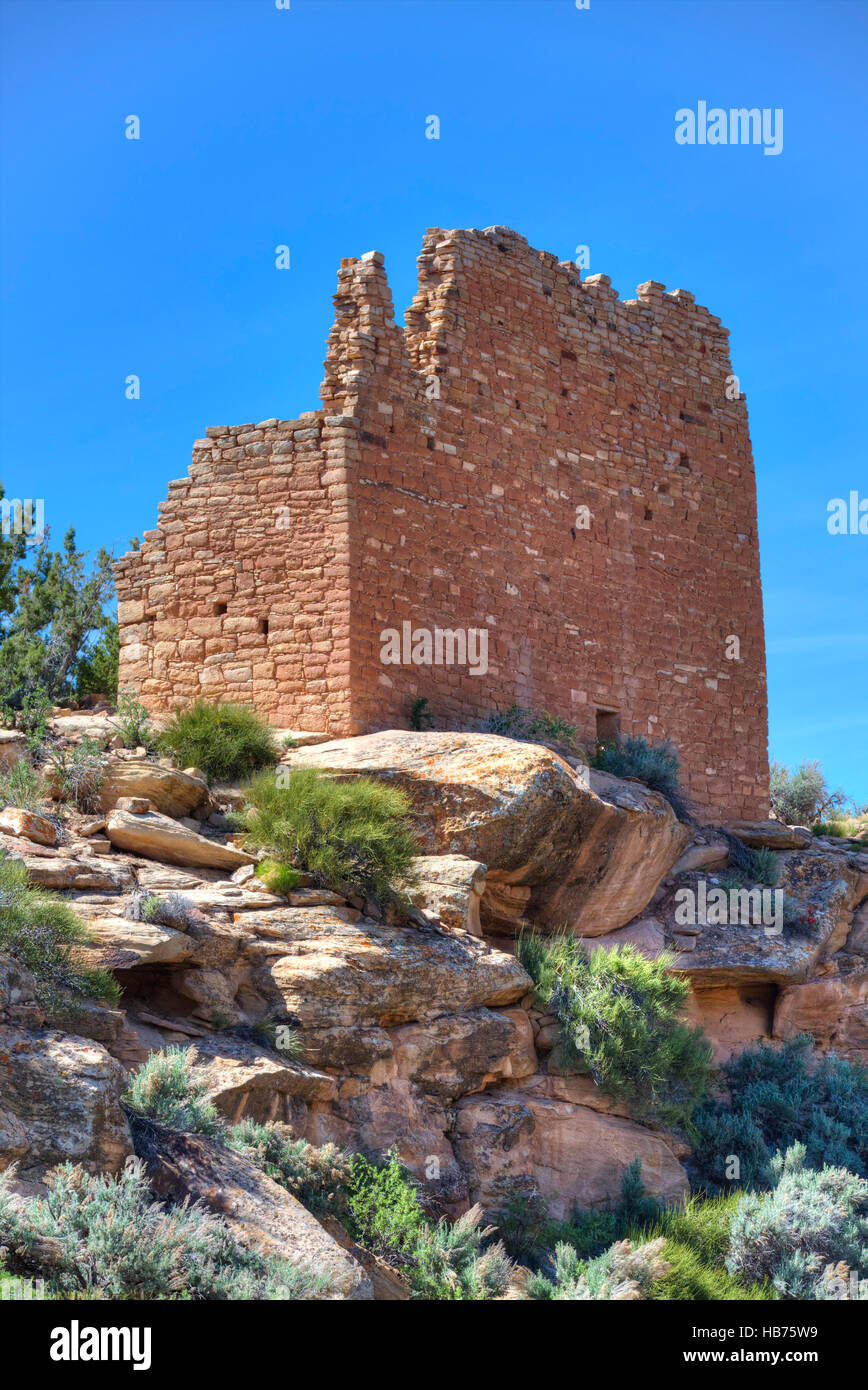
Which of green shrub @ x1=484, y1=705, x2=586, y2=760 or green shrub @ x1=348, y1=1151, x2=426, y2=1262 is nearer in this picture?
green shrub @ x1=348, y1=1151, x2=426, y2=1262

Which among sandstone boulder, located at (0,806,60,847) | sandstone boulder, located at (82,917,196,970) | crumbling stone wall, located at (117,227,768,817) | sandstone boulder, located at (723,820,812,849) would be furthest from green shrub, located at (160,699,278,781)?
sandstone boulder, located at (723,820,812,849)

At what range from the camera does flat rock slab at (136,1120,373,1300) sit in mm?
8172

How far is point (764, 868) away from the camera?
16531mm

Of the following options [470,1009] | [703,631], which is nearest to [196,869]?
[470,1009]

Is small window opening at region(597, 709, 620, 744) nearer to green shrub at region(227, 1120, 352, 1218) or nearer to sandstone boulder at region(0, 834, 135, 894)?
sandstone boulder at region(0, 834, 135, 894)

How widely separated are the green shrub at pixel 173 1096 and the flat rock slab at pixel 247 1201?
151 mm

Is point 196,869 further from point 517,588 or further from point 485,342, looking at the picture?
point 485,342

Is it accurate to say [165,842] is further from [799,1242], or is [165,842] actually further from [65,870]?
[799,1242]

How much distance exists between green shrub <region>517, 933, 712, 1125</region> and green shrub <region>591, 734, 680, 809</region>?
3.20 meters

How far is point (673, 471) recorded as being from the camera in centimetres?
1884

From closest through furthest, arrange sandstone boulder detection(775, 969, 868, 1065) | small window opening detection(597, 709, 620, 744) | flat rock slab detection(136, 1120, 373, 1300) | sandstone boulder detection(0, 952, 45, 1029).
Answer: flat rock slab detection(136, 1120, 373, 1300)
sandstone boulder detection(0, 952, 45, 1029)
sandstone boulder detection(775, 969, 868, 1065)
small window opening detection(597, 709, 620, 744)

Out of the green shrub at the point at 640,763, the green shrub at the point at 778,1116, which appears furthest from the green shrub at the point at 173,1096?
the green shrub at the point at 640,763

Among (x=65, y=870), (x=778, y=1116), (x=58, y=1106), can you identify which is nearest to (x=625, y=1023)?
(x=778, y=1116)

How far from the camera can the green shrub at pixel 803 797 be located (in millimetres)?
21625
